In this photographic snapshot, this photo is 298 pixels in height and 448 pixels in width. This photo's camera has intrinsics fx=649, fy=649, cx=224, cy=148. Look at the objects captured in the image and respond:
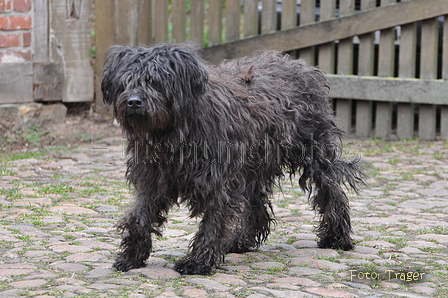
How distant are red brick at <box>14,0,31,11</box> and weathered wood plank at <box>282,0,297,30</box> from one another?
3.57 meters

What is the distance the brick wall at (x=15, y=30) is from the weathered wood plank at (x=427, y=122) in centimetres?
558

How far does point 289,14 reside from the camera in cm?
943

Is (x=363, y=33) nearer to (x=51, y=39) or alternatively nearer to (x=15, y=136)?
(x=51, y=39)

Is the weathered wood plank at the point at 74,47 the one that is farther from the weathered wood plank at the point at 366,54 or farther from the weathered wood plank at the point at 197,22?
the weathered wood plank at the point at 366,54

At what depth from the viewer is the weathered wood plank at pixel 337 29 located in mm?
8859

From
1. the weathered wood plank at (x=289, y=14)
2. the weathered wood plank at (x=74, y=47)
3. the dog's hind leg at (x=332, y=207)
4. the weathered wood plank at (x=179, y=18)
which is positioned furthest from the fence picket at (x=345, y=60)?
the dog's hind leg at (x=332, y=207)

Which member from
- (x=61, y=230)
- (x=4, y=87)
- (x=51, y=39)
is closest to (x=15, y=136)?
(x=4, y=87)

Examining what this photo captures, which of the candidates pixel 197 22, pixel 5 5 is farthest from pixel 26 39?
pixel 197 22

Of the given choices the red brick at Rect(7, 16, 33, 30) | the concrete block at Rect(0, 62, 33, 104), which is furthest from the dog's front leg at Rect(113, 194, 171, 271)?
the red brick at Rect(7, 16, 33, 30)

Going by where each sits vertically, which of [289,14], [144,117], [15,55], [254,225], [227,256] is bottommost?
[227,256]

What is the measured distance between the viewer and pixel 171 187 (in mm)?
4367

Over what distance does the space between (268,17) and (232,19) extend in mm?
531

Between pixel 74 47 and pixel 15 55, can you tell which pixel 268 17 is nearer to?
pixel 74 47

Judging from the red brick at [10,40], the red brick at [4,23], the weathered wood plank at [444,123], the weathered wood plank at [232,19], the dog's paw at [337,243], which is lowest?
the dog's paw at [337,243]
